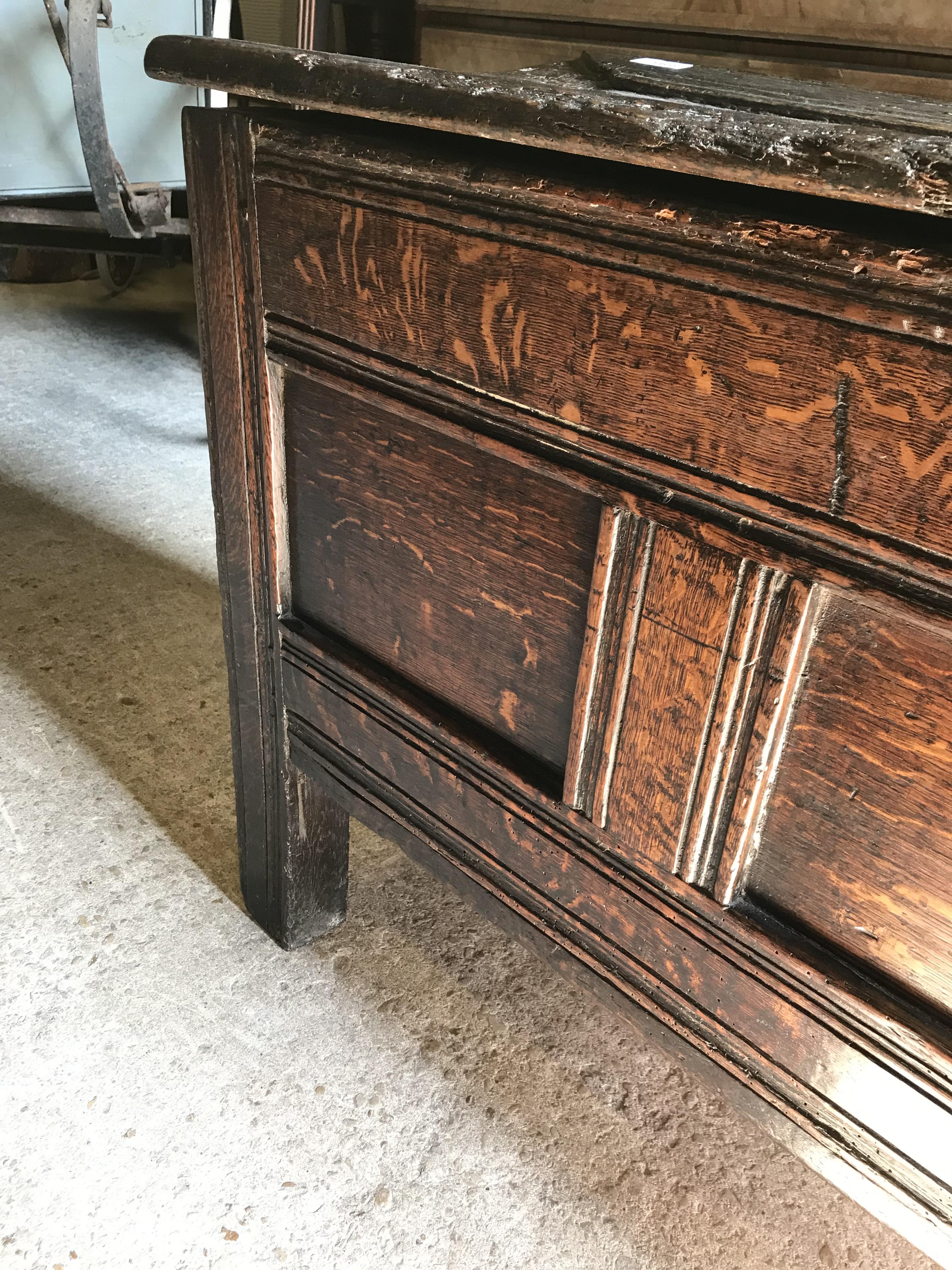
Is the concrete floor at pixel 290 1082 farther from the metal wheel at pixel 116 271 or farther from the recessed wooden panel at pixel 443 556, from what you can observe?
the metal wheel at pixel 116 271

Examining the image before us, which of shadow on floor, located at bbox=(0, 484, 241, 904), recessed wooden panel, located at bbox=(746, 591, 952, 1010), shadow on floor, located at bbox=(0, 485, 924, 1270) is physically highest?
recessed wooden panel, located at bbox=(746, 591, 952, 1010)

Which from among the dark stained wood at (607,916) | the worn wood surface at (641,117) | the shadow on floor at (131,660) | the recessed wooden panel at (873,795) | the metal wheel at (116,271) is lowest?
the shadow on floor at (131,660)

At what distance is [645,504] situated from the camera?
73cm

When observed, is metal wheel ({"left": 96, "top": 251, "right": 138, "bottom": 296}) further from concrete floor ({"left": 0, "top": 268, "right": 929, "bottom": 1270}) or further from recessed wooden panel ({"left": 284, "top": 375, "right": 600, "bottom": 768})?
recessed wooden panel ({"left": 284, "top": 375, "right": 600, "bottom": 768})

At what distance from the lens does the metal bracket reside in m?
2.38

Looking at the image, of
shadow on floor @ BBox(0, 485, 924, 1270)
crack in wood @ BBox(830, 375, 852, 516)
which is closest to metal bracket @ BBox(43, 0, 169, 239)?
shadow on floor @ BBox(0, 485, 924, 1270)

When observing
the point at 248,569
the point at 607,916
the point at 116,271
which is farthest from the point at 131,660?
the point at 116,271

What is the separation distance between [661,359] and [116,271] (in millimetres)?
4265

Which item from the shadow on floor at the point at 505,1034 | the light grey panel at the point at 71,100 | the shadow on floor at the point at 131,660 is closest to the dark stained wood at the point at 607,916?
the shadow on floor at the point at 505,1034

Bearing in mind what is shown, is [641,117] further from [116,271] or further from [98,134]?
[116,271]

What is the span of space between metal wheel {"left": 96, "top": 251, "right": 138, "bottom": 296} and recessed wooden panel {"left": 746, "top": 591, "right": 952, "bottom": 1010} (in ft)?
13.6

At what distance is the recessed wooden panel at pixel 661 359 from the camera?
0.59m

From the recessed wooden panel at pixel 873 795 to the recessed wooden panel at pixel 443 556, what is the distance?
0.20 m

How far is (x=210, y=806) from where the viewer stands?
1.64 meters
